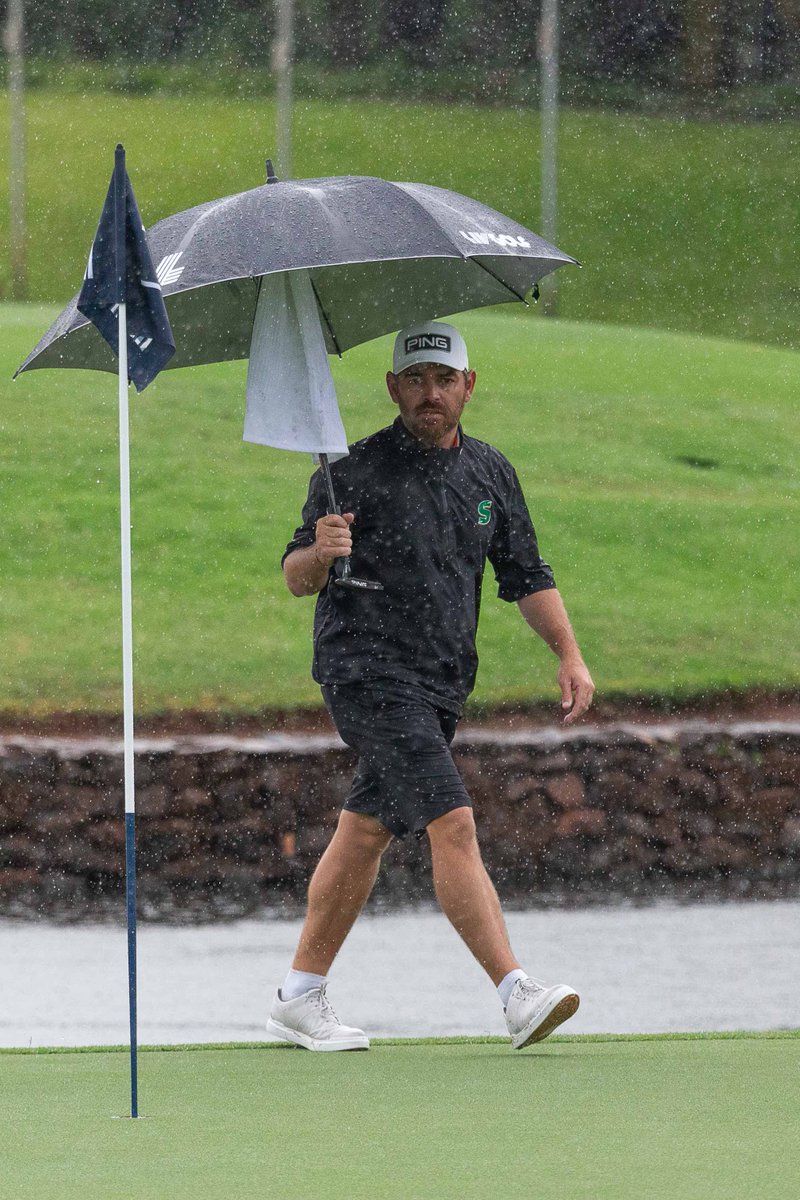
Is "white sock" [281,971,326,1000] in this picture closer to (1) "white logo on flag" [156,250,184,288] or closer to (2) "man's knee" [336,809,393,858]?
(2) "man's knee" [336,809,393,858]

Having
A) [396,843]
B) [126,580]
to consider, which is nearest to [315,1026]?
[126,580]

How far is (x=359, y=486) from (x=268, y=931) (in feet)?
12.7

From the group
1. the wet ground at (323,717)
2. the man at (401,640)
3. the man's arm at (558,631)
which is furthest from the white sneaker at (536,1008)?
the wet ground at (323,717)

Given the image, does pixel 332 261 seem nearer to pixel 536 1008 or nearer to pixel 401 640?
pixel 401 640

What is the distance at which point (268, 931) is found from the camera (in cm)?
880

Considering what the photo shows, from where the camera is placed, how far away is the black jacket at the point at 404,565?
529 centimetres

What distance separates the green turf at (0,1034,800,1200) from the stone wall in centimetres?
432

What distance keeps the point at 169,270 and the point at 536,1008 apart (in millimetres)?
1900

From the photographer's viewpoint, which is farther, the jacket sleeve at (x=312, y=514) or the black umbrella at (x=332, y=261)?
the jacket sleeve at (x=312, y=514)

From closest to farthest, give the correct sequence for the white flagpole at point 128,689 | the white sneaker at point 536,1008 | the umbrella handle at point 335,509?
1. the white flagpole at point 128,689
2. the white sneaker at point 536,1008
3. the umbrella handle at point 335,509

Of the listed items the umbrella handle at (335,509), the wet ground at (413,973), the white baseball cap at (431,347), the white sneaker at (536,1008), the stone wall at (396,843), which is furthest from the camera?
the stone wall at (396,843)

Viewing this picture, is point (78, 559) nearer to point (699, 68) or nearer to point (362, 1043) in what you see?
point (362, 1043)

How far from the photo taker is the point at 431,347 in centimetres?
537

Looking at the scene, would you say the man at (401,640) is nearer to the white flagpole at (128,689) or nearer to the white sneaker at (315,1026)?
the white sneaker at (315,1026)
